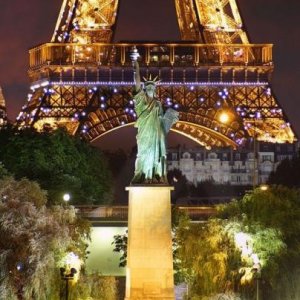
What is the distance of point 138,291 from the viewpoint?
96.7 feet

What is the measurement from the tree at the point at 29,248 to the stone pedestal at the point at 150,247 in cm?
395

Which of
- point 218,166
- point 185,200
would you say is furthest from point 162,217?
point 218,166

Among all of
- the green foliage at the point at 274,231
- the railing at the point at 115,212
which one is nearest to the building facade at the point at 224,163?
the railing at the point at 115,212

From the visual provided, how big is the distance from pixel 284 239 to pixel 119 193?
6028 cm

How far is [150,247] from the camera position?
2950cm

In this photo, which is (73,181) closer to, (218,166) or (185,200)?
(185,200)

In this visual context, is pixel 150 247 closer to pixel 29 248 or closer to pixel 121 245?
pixel 29 248

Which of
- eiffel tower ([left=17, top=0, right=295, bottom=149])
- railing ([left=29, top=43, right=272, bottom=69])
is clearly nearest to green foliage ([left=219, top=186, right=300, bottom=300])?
eiffel tower ([left=17, top=0, right=295, bottom=149])

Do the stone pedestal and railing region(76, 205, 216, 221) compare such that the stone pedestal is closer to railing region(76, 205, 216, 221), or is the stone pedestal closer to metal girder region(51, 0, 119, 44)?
railing region(76, 205, 216, 221)

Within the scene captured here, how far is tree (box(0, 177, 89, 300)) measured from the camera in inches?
1282

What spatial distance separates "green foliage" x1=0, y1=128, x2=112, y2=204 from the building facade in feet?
219

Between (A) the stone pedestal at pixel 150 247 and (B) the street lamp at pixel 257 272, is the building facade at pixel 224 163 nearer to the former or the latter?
(B) the street lamp at pixel 257 272

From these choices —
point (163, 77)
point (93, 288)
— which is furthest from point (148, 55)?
point (93, 288)

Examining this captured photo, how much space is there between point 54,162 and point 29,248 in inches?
922
